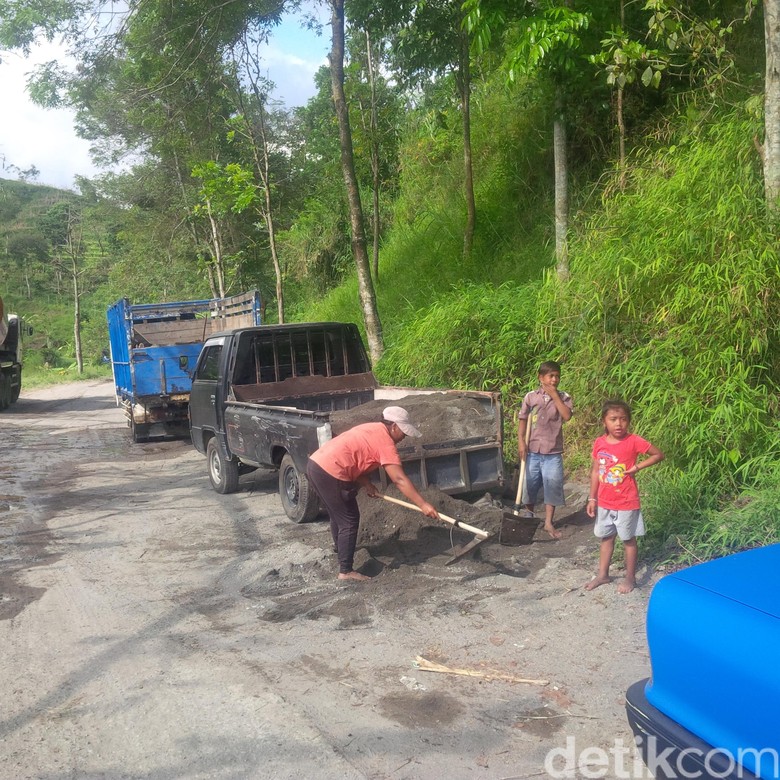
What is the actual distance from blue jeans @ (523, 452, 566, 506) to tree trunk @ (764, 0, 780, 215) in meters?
3.04

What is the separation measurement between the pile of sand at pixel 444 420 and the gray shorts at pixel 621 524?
189 centimetres

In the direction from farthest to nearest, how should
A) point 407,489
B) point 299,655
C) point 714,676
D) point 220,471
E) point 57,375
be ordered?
point 57,375, point 220,471, point 407,489, point 299,655, point 714,676

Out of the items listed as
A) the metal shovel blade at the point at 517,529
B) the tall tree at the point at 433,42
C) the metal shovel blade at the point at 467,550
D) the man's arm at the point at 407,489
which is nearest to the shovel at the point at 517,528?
the metal shovel blade at the point at 517,529

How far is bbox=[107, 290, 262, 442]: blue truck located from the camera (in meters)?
13.6

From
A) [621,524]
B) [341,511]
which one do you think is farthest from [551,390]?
[341,511]

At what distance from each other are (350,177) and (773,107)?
7189 millimetres

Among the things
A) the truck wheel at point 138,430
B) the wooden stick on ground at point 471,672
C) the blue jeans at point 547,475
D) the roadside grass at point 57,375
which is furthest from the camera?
the roadside grass at point 57,375

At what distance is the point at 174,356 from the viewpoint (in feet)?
45.3

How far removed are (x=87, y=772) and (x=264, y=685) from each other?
99cm

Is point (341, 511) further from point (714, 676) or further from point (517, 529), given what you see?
point (714, 676)

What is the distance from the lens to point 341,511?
571 centimetres

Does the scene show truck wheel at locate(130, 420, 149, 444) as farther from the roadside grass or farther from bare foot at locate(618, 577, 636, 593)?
the roadside grass

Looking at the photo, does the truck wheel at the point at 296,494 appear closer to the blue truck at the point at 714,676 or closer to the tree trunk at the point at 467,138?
the blue truck at the point at 714,676

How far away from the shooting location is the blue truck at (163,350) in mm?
13612
